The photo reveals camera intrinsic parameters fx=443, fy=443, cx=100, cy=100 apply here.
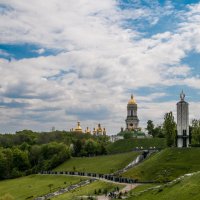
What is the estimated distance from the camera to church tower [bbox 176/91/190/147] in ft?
317

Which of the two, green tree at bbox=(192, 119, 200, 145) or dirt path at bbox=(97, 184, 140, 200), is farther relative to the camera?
green tree at bbox=(192, 119, 200, 145)

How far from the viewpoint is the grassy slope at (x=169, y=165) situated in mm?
76375

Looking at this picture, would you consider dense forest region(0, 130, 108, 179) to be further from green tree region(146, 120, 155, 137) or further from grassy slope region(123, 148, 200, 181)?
grassy slope region(123, 148, 200, 181)

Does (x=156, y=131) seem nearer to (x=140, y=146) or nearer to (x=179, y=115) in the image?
(x=140, y=146)

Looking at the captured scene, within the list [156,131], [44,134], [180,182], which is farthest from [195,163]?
[44,134]

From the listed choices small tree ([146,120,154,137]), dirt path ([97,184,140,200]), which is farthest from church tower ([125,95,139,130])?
dirt path ([97,184,140,200])

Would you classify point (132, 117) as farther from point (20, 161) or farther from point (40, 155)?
point (20, 161)

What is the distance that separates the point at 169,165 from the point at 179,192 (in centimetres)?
3379

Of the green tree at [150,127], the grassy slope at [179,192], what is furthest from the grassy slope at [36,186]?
the green tree at [150,127]

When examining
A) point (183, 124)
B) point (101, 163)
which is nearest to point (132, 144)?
point (101, 163)

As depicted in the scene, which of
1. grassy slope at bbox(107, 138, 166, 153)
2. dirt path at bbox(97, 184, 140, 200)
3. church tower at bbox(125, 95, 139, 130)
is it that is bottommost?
dirt path at bbox(97, 184, 140, 200)

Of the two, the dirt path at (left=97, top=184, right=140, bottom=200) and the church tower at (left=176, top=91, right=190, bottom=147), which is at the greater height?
the church tower at (left=176, top=91, right=190, bottom=147)

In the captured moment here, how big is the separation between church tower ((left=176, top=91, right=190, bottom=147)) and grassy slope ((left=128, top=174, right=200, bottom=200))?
146ft

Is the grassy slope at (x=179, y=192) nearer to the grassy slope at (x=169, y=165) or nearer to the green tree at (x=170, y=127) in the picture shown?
the grassy slope at (x=169, y=165)
